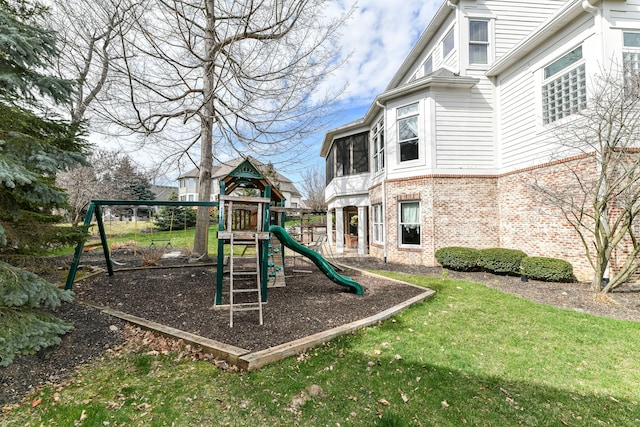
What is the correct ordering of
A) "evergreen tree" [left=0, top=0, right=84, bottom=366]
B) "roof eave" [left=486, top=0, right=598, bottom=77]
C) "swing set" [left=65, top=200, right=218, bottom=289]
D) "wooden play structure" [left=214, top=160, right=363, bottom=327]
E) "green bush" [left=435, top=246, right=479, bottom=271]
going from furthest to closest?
"green bush" [left=435, top=246, right=479, bottom=271] → "roof eave" [left=486, top=0, right=598, bottom=77] → "swing set" [left=65, top=200, right=218, bottom=289] → "wooden play structure" [left=214, top=160, right=363, bottom=327] → "evergreen tree" [left=0, top=0, right=84, bottom=366]

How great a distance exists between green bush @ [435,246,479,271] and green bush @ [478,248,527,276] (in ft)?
0.71

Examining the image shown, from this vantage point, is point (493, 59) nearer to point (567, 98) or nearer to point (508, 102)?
point (508, 102)

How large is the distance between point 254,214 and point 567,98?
28.9ft

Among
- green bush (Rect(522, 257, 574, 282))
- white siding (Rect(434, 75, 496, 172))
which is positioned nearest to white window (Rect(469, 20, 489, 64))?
white siding (Rect(434, 75, 496, 172))

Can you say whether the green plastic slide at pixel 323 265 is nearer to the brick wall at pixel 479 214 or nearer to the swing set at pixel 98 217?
the swing set at pixel 98 217

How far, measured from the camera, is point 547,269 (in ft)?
25.5

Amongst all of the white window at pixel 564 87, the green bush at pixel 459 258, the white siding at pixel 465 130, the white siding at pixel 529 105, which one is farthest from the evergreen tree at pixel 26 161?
the white siding at pixel 529 105

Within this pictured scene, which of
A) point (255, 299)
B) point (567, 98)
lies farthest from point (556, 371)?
point (567, 98)

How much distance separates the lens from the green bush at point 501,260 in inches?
347

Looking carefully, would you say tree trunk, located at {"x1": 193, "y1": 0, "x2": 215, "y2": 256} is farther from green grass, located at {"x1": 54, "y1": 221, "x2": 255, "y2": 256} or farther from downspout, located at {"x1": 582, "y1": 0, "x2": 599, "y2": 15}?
downspout, located at {"x1": 582, "y1": 0, "x2": 599, "y2": 15}

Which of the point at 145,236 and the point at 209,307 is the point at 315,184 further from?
the point at 209,307

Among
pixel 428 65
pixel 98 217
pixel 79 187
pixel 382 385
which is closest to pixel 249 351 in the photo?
pixel 382 385

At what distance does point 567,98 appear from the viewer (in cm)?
792

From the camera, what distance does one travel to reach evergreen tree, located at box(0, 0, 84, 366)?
3098 mm
